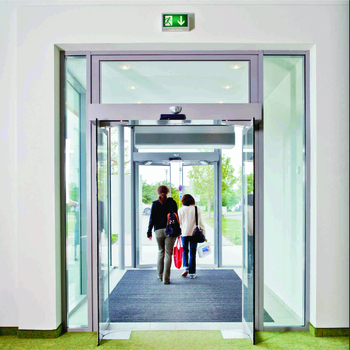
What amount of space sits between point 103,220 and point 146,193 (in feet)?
9.04

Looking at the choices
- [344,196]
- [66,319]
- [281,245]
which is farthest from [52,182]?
[344,196]

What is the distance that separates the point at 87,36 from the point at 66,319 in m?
2.82

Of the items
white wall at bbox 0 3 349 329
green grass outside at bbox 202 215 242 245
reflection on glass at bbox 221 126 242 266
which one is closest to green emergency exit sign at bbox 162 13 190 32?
white wall at bbox 0 3 349 329

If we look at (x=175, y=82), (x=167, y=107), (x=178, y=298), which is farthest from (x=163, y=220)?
(x=175, y=82)

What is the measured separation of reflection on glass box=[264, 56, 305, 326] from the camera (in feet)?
10.3

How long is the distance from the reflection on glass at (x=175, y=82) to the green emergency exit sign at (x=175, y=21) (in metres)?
0.33

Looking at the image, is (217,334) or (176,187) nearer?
(217,334)

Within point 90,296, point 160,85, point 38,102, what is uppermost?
point 160,85

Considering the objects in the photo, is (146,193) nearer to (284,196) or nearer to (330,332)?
(284,196)

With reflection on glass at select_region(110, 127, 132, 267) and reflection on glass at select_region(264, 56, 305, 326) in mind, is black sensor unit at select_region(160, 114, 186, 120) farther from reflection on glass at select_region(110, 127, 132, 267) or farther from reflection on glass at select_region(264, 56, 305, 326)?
reflection on glass at select_region(110, 127, 132, 267)

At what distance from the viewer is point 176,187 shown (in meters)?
5.98

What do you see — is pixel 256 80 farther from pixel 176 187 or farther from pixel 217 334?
pixel 176 187

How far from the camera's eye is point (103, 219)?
316cm

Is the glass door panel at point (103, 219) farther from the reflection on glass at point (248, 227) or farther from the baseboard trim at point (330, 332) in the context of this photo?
the baseboard trim at point (330, 332)
